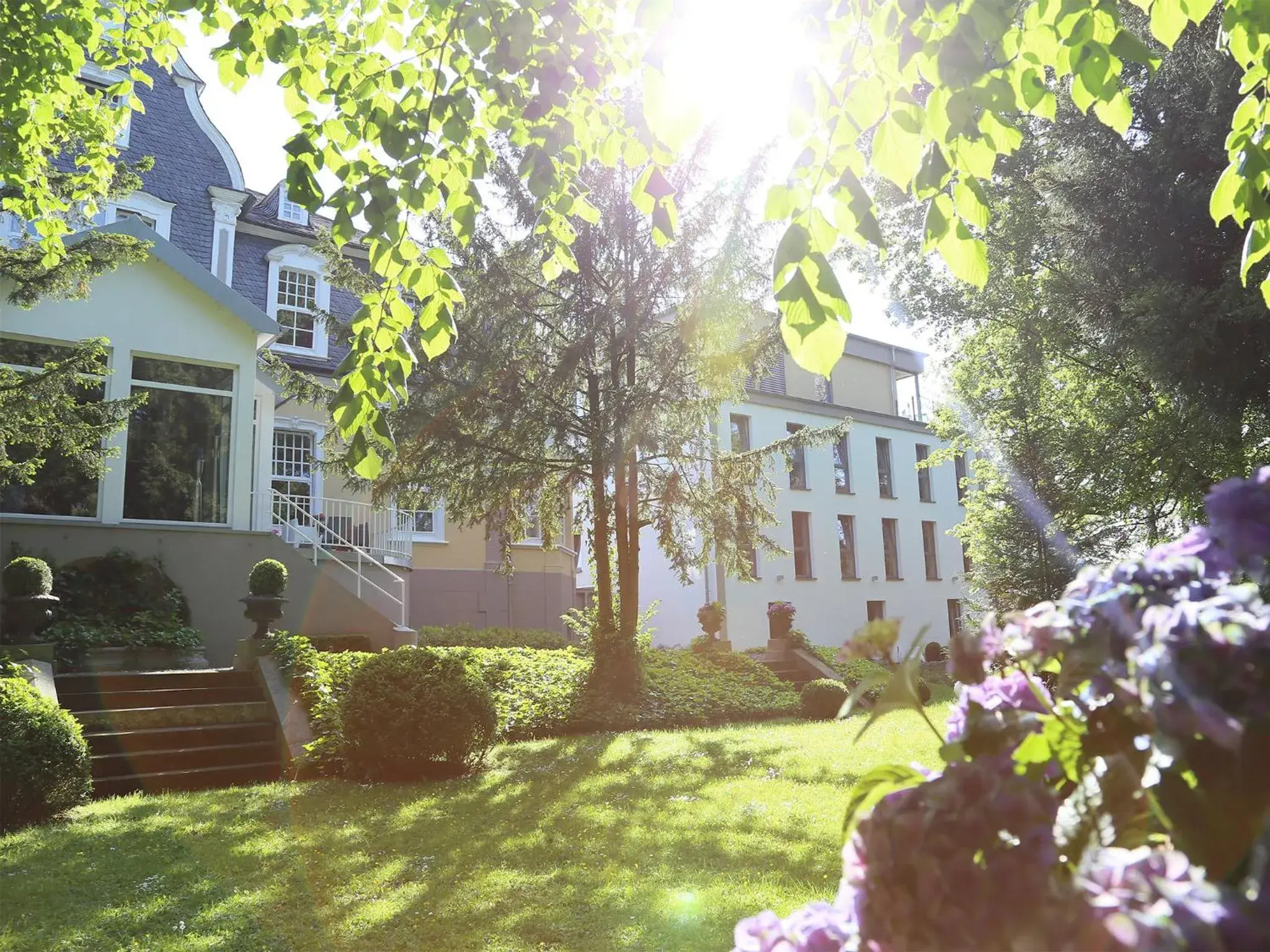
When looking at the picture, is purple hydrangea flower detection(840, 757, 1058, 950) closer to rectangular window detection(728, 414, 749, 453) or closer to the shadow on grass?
the shadow on grass

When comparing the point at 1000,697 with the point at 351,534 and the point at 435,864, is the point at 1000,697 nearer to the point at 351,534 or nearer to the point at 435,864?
the point at 435,864

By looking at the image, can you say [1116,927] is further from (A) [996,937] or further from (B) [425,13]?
(B) [425,13]

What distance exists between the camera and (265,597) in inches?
450

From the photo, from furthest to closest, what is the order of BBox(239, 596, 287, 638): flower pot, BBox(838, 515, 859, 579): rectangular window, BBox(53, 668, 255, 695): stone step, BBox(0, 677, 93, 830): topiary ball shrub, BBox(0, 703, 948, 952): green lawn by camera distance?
BBox(838, 515, 859, 579): rectangular window, BBox(239, 596, 287, 638): flower pot, BBox(53, 668, 255, 695): stone step, BBox(0, 677, 93, 830): topiary ball shrub, BBox(0, 703, 948, 952): green lawn

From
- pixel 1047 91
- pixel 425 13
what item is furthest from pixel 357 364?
pixel 1047 91

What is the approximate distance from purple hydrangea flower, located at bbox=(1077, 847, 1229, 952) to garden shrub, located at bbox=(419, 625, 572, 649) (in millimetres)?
16395

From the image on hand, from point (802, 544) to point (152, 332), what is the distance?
20.6 metres

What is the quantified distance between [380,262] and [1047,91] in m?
2.02

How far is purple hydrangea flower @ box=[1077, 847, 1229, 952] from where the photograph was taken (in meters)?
0.69

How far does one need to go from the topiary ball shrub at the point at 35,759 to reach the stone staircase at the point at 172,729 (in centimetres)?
133

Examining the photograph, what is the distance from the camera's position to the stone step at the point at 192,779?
28.3 ft

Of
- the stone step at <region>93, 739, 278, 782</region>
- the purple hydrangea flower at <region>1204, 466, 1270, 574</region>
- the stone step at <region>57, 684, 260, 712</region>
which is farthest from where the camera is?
the stone step at <region>57, 684, 260, 712</region>

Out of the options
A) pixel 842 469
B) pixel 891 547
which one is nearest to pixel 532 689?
pixel 842 469

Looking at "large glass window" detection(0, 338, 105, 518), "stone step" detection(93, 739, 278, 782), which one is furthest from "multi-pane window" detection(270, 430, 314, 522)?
"stone step" detection(93, 739, 278, 782)
